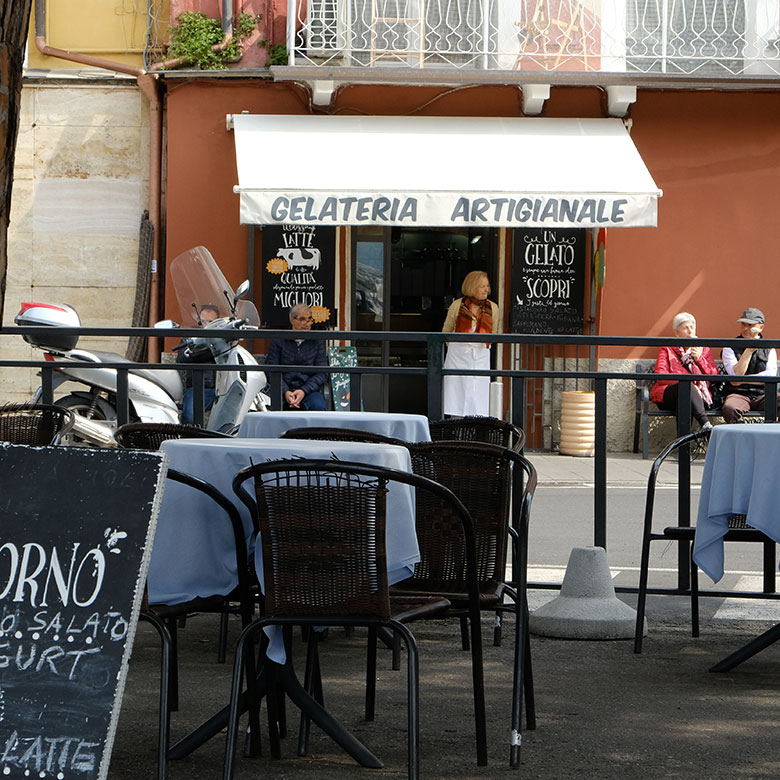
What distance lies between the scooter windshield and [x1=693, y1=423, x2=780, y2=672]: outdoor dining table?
20.3 feet

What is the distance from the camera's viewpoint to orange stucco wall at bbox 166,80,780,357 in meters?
15.8

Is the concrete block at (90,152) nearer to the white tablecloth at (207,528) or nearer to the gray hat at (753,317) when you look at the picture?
the gray hat at (753,317)

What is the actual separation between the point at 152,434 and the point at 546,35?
11967mm

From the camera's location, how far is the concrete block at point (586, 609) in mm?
5730

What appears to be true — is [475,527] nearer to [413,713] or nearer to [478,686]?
[478,686]

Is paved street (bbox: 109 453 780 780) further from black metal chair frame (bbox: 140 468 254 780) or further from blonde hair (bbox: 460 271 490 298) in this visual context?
blonde hair (bbox: 460 271 490 298)

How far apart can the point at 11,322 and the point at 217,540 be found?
41.4ft

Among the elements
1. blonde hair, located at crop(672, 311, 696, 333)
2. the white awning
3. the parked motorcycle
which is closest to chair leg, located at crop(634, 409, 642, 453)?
blonde hair, located at crop(672, 311, 696, 333)

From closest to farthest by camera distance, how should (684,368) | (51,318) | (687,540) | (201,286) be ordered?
1. (687,540)
2. (51,318)
3. (201,286)
4. (684,368)

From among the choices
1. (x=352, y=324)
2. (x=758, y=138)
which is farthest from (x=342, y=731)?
(x=758, y=138)

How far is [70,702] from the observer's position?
304cm

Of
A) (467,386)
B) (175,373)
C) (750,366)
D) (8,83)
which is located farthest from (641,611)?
(750,366)

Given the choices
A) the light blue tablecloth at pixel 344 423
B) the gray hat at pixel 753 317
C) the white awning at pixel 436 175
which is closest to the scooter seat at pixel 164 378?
the white awning at pixel 436 175

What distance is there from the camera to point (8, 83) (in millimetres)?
3129
